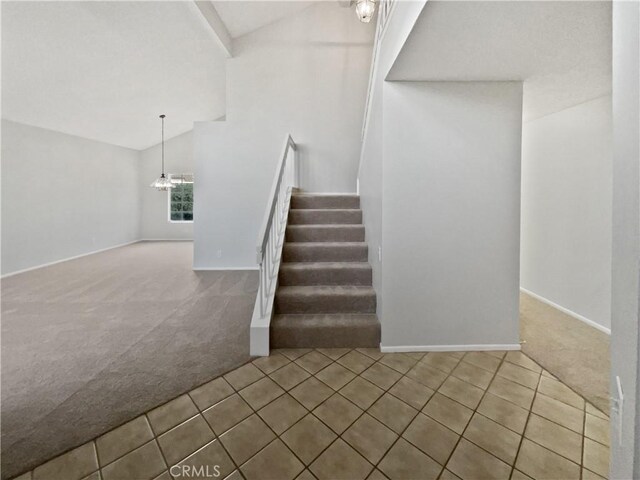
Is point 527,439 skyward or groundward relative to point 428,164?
groundward

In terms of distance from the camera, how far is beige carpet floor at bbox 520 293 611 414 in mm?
1884

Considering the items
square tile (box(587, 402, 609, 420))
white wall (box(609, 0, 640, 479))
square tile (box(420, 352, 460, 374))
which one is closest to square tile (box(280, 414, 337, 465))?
square tile (box(420, 352, 460, 374))

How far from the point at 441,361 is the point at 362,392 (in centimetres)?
78

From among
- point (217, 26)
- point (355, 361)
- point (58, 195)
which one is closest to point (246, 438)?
point (355, 361)

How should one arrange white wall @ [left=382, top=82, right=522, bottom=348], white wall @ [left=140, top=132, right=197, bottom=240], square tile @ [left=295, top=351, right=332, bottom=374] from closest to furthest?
1. square tile @ [left=295, top=351, right=332, bottom=374]
2. white wall @ [left=382, top=82, right=522, bottom=348]
3. white wall @ [left=140, top=132, right=197, bottom=240]

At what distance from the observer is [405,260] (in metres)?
2.31

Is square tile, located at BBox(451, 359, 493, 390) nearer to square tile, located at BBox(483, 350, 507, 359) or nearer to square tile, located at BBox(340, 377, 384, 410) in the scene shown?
square tile, located at BBox(483, 350, 507, 359)

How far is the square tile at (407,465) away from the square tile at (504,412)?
54 centimetres

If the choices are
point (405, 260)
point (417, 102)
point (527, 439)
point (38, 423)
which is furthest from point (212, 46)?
point (527, 439)

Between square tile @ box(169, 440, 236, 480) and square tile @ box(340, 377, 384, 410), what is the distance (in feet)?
2.54

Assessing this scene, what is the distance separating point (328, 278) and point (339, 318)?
45 centimetres

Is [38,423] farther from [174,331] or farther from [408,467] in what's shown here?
[408,467]

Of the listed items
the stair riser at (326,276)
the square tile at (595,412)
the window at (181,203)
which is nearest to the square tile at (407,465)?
the square tile at (595,412)

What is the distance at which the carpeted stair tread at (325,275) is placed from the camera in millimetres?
2795
